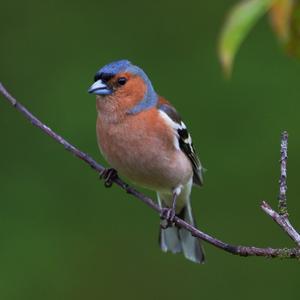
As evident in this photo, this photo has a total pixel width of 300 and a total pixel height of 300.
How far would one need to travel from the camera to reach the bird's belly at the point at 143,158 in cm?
394

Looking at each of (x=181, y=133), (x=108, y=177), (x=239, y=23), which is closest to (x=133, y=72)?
(x=181, y=133)

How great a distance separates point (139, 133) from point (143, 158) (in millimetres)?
144

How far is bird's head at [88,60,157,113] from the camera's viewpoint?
397 centimetres

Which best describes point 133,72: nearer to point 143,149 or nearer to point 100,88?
point 100,88

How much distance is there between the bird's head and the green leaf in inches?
75.2

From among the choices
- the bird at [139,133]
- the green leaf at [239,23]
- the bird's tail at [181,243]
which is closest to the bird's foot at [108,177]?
the bird at [139,133]

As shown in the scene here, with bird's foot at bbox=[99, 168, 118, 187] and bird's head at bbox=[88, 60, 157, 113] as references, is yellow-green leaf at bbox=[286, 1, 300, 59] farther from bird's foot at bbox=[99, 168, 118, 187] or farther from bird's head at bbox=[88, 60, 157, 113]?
bird's foot at bbox=[99, 168, 118, 187]

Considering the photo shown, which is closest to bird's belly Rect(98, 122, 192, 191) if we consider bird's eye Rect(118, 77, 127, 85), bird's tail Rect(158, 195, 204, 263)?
bird's eye Rect(118, 77, 127, 85)

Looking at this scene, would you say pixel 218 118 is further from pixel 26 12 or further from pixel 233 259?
pixel 26 12

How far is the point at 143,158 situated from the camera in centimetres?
395

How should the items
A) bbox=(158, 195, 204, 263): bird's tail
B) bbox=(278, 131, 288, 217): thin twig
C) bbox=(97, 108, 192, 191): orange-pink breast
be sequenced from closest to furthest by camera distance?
bbox=(278, 131, 288, 217): thin twig < bbox=(97, 108, 192, 191): orange-pink breast < bbox=(158, 195, 204, 263): bird's tail

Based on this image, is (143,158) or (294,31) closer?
(294,31)

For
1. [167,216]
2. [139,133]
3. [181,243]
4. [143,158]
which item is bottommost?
[181,243]

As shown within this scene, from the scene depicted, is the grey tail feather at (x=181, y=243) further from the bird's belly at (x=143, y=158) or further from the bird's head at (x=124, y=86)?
the bird's head at (x=124, y=86)
